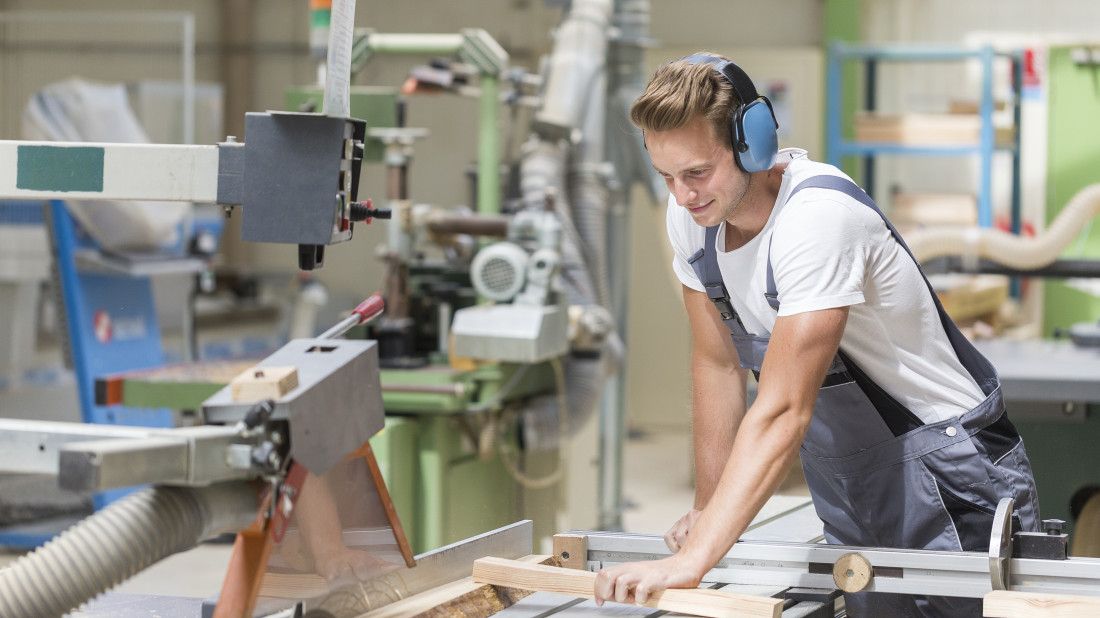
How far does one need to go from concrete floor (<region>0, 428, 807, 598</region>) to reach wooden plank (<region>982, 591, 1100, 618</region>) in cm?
63

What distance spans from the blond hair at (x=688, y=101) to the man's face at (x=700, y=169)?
0.4 inches

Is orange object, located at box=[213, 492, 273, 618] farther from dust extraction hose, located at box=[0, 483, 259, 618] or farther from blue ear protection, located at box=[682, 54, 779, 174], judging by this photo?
blue ear protection, located at box=[682, 54, 779, 174]

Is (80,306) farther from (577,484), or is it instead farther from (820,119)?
(820,119)

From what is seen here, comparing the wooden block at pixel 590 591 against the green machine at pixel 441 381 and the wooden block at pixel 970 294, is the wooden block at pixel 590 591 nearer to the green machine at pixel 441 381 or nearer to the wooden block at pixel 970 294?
the green machine at pixel 441 381

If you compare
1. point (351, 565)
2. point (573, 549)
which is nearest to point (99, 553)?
point (351, 565)

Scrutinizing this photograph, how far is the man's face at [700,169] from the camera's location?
1341mm

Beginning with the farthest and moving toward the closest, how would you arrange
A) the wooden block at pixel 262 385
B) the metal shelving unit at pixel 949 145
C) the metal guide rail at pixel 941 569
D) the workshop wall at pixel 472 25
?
the workshop wall at pixel 472 25 < the metal shelving unit at pixel 949 145 < the metal guide rail at pixel 941 569 < the wooden block at pixel 262 385

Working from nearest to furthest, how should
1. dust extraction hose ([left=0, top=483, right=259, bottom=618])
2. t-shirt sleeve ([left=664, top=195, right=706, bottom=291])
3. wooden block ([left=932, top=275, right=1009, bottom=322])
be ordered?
dust extraction hose ([left=0, top=483, right=259, bottom=618])
t-shirt sleeve ([left=664, top=195, right=706, bottom=291])
wooden block ([left=932, top=275, right=1009, bottom=322])

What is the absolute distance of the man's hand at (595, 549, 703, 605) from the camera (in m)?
1.24

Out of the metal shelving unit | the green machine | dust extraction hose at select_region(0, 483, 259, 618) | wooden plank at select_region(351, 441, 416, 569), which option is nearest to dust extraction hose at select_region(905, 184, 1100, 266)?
the green machine

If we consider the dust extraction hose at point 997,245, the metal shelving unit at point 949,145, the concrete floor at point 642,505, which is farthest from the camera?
the metal shelving unit at point 949,145

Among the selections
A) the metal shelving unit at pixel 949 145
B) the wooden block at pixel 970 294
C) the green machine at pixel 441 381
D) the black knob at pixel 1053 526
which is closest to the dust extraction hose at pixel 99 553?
the black knob at pixel 1053 526

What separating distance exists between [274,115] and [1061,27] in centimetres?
654

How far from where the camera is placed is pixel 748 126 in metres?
1.34
